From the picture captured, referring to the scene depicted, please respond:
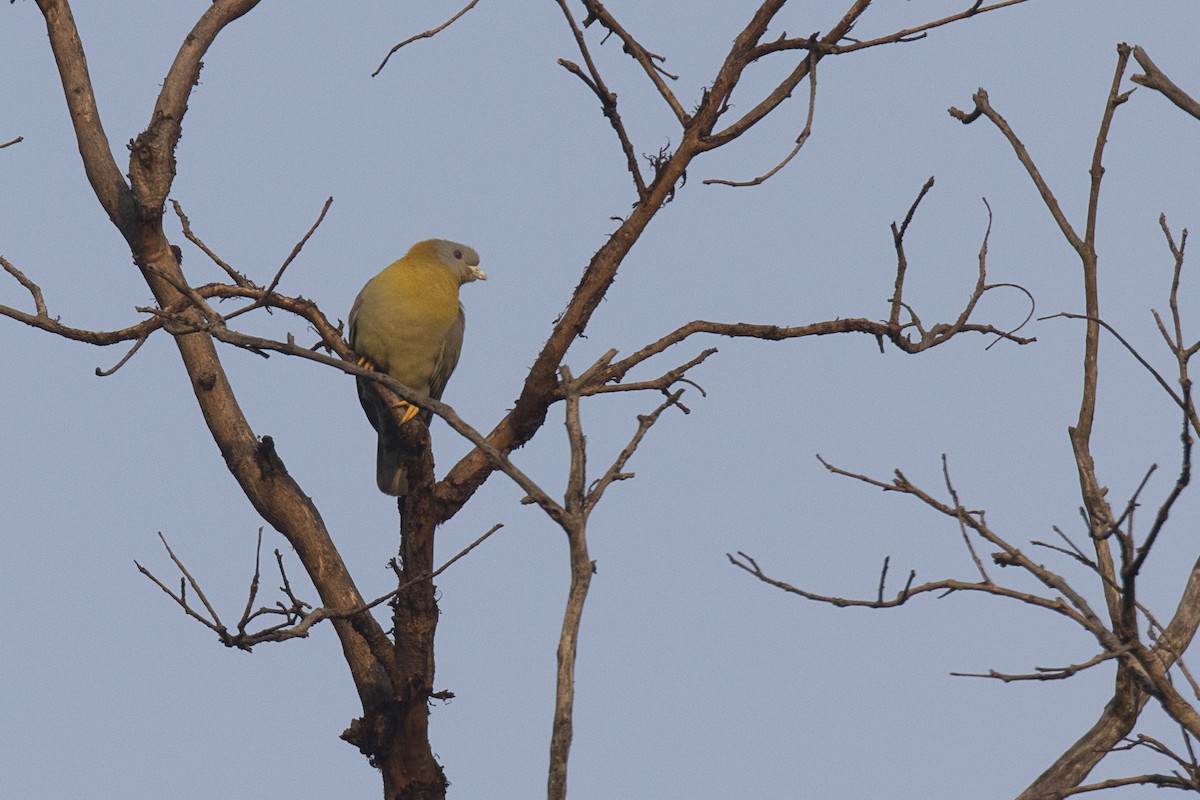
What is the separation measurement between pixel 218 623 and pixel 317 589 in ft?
4.60

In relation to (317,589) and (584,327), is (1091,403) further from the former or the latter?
(317,589)

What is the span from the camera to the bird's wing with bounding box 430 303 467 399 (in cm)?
653

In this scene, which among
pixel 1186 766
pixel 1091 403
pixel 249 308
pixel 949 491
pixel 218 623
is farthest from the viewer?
pixel 249 308

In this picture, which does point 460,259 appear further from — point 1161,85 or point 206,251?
point 1161,85

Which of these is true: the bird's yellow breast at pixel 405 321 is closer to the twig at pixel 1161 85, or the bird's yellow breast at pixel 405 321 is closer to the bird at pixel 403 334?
the bird at pixel 403 334

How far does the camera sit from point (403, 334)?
6.29m

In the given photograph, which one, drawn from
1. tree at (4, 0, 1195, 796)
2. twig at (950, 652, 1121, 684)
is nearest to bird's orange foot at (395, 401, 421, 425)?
tree at (4, 0, 1195, 796)

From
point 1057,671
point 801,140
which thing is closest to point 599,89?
point 801,140

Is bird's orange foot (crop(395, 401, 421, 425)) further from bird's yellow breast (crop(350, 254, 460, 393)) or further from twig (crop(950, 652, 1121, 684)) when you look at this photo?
twig (crop(950, 652, 1121, 684))

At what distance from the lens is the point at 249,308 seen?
15.8ft

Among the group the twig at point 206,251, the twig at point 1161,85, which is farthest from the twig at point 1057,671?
the twig at point 206,251

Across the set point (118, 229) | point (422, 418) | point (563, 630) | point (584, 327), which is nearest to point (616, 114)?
point (584, 327)

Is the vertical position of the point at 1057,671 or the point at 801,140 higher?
the point at 801,140

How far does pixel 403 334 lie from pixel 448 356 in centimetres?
34
